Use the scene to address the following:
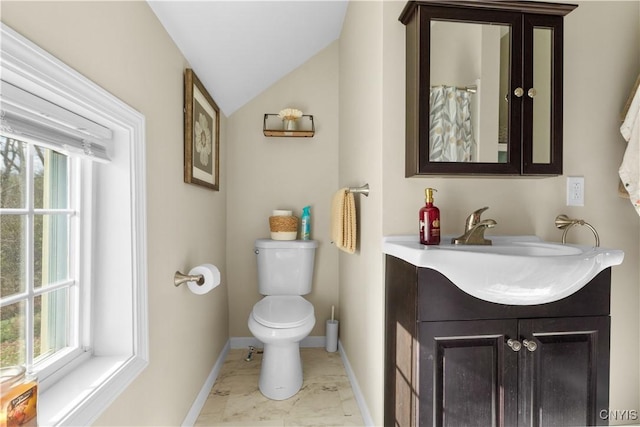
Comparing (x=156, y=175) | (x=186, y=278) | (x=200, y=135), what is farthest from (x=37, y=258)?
(x=200, y=135)

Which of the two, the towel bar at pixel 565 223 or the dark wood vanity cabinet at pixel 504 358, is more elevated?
the towel bar at pixel 565 223

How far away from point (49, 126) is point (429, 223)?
3.93 feet

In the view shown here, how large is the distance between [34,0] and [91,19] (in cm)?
21

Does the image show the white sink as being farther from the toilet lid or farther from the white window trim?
the toilet lid

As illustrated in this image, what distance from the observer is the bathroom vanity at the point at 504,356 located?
3.71 feet

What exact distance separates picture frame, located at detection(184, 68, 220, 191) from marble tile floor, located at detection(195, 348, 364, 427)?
1189mm

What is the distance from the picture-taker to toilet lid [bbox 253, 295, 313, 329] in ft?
6.21

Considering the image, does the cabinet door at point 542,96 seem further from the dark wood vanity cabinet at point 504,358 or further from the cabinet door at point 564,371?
the cabinet door at point 564,371

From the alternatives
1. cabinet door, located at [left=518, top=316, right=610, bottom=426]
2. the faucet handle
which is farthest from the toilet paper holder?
cabinet door, located at [left=518, top=316, right=610, bottom=426]

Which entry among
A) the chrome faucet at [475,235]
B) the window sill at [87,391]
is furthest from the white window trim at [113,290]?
the chrome faucet at [475,235]

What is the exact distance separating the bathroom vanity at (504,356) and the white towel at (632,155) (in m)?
0.53

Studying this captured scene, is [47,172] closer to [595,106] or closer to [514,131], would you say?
[514,131]

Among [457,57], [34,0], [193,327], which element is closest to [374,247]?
[457,57]

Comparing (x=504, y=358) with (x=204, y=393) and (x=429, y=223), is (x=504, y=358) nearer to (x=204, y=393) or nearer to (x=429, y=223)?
(x=429, y=223)
